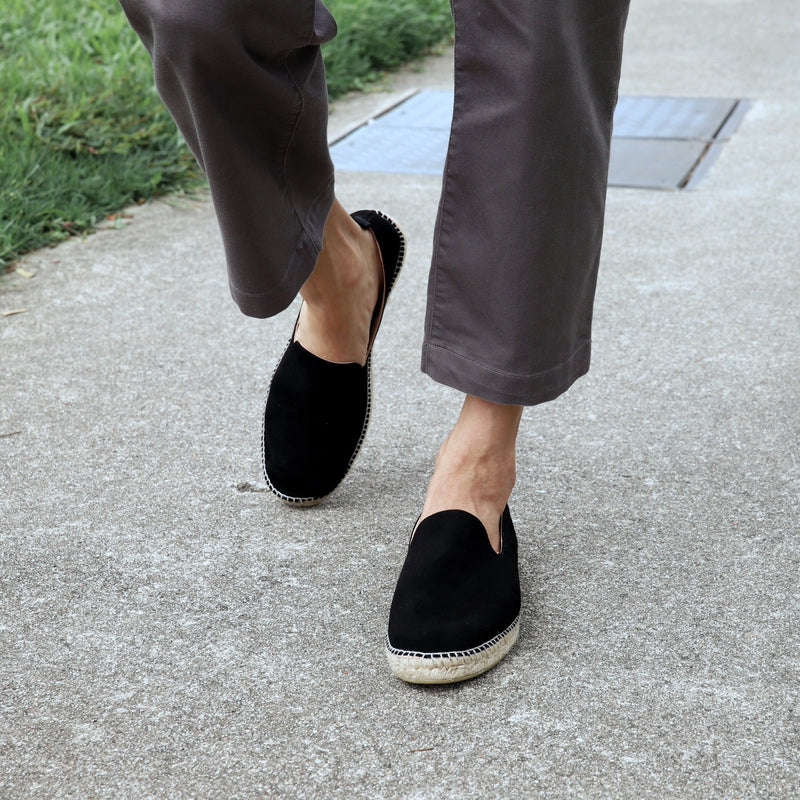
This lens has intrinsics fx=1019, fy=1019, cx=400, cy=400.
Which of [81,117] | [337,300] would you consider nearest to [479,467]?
[337,300]

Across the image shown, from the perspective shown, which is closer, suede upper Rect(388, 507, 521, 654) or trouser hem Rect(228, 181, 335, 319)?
suede upper Rect(388, 507, 521, 654)

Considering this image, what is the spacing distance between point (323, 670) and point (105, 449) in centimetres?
64

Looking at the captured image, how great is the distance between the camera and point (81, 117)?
9.62 ft

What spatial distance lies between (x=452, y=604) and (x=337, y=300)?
478 millimetres

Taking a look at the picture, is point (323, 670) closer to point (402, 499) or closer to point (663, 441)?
point (402, 499)

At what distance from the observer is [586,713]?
1.04 metres

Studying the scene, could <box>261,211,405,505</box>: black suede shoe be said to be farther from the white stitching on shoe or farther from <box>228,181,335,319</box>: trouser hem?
the white stitching on shoe

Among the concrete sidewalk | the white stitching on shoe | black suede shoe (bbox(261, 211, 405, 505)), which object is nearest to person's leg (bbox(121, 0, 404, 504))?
black suede shoe (bbox(261, 211, 405, 505))

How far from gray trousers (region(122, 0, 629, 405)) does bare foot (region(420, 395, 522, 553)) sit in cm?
6

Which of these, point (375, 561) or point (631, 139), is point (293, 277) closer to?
point (375, 561)

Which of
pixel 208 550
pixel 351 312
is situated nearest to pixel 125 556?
pixel 208 550

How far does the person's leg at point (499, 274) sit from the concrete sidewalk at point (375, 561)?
3.0 inches

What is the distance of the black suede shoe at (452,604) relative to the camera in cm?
108

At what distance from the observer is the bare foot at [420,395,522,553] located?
119 cm
